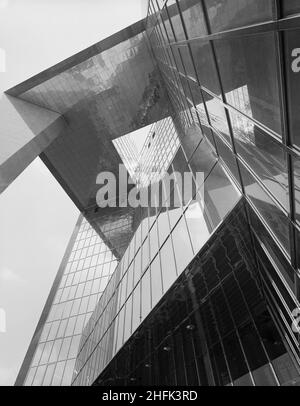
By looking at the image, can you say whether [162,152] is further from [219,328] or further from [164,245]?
[219,328]

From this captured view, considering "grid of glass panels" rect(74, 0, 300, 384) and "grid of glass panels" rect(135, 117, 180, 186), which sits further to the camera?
"grid of glass panels" rect(135, 117, 180, 186)

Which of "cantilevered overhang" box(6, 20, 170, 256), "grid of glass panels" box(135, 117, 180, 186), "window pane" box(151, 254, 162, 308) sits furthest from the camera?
"cantilevered overhang" box(6, 20, 170, 256)

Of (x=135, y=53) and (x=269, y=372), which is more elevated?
(x=135, y=53)

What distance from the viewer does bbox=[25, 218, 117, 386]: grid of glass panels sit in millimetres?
28769

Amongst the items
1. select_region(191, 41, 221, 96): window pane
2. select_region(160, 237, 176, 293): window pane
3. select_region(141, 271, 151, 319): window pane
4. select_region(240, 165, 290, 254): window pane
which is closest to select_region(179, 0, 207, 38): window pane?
select_region(191, 41, 221, 96): window pane

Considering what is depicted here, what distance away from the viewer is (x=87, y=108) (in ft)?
105

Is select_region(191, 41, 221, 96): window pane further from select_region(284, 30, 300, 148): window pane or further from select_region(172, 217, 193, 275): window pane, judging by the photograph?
select_region(172, 217, 193, 275): window pane

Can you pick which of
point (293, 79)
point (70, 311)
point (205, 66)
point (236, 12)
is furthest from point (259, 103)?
point (70, 311)

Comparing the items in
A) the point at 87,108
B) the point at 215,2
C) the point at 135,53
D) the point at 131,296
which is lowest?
the point at 215,2

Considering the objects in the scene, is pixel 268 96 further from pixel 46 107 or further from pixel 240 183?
pixel 46 107

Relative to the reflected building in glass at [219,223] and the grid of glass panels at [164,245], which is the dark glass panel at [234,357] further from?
the grid of glass panels at [164,245]

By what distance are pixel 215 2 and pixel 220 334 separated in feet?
34.5

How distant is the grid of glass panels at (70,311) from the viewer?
2877cm
